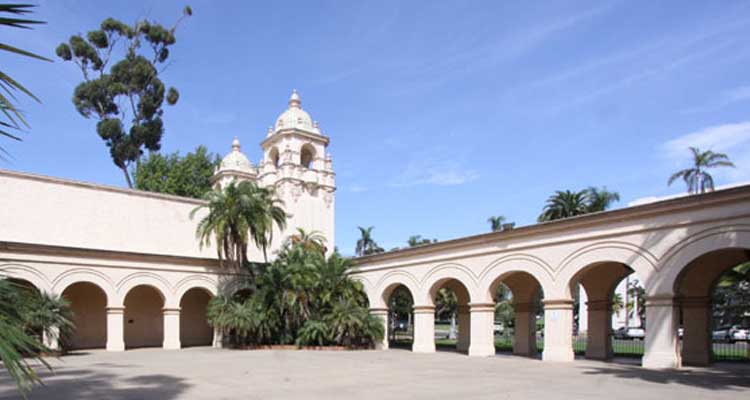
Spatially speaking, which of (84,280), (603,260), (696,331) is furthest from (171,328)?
(696,331)

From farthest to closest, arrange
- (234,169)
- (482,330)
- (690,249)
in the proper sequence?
→ (234,169), (482,330), (690,249)

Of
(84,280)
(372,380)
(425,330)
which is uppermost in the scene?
(84,280)

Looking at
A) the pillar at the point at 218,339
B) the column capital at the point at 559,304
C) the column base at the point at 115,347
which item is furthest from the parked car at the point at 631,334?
the column base at the point at 115,347

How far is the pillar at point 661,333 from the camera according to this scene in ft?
54.3

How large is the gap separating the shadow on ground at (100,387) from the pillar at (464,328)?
15147mm

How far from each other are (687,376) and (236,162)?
35.1m

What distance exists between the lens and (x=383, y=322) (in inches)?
1056

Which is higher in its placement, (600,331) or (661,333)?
(661,333)

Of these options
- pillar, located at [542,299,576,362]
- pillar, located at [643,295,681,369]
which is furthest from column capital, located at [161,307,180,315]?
pillar, located at [643,295,681,369]

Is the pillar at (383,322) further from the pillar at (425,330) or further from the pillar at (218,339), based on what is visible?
the pillar at (218,339)

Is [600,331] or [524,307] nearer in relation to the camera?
[600,331]

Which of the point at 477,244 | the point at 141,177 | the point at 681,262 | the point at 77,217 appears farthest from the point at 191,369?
the point at 141,177

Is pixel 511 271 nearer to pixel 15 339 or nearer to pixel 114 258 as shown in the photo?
pixel 114 258

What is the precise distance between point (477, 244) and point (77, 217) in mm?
19285
